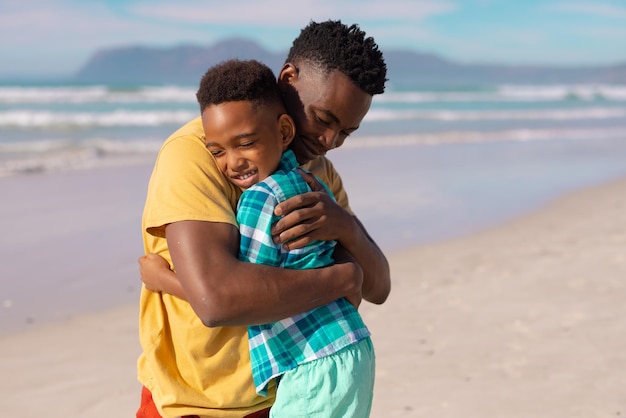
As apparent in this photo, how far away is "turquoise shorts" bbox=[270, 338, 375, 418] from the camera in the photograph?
194 cm

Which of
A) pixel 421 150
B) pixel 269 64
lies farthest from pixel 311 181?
pixel 269 64

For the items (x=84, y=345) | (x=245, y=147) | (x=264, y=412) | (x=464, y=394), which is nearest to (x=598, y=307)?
(x=464, y=394)

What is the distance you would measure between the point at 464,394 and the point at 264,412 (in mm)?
2128

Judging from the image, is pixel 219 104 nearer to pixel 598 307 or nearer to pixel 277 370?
pixel 277 370

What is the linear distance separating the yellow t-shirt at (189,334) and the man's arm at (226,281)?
6cm

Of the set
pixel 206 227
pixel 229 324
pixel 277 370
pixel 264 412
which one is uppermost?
pixel 206 227

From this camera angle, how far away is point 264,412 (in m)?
2.21

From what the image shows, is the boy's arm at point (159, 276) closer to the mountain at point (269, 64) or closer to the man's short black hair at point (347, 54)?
the man's short black hair at point (347, 54)

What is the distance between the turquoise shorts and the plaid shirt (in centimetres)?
2

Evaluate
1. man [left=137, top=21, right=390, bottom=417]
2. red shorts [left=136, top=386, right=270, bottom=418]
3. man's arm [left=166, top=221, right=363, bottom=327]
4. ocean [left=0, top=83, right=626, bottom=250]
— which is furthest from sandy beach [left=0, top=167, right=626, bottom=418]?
man's arm [left=166, top=221, right=363, bottom=327]

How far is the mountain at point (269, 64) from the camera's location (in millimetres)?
87688

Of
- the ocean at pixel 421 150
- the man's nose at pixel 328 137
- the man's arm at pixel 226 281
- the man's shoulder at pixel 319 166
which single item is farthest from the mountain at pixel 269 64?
the man's arm at pixel 226 281

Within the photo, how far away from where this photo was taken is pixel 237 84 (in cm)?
189

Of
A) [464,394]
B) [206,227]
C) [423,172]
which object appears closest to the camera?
[206,227]
